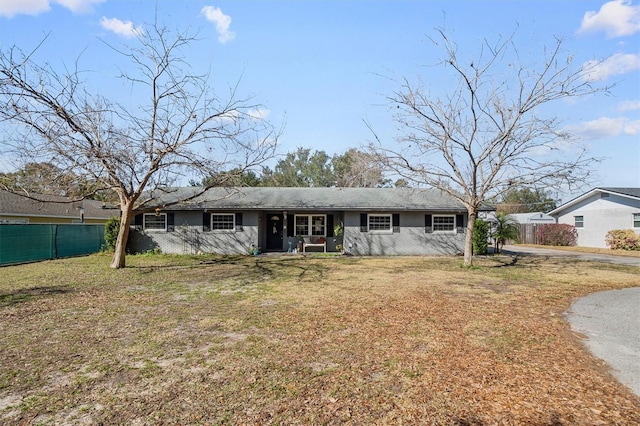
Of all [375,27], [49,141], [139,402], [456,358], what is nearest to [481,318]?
[456,358]

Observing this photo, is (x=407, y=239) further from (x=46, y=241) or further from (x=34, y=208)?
(x=34, y=208)

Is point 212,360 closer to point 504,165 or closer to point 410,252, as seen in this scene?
point 504,165

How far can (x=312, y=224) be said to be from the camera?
18922mm

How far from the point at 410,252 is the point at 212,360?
48.2 ft

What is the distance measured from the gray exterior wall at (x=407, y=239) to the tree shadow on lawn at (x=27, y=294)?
1184 cm

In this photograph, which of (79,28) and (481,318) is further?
(79,28)

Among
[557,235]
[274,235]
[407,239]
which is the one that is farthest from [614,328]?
[557,235]

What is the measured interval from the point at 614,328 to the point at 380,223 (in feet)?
40.2

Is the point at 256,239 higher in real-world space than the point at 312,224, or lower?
lower

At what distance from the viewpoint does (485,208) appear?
17703 mm

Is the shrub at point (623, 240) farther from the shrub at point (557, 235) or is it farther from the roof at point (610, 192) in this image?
the shrub at point (557, 235)

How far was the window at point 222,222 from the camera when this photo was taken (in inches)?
705

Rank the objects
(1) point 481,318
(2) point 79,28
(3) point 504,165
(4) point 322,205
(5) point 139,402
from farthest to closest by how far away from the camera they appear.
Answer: (4) point 322,205
(3) point 504,165
(2) point 79,28
(1) point 481,318
(5) point 139,402

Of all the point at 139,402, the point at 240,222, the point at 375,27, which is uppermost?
the point at 375,27
